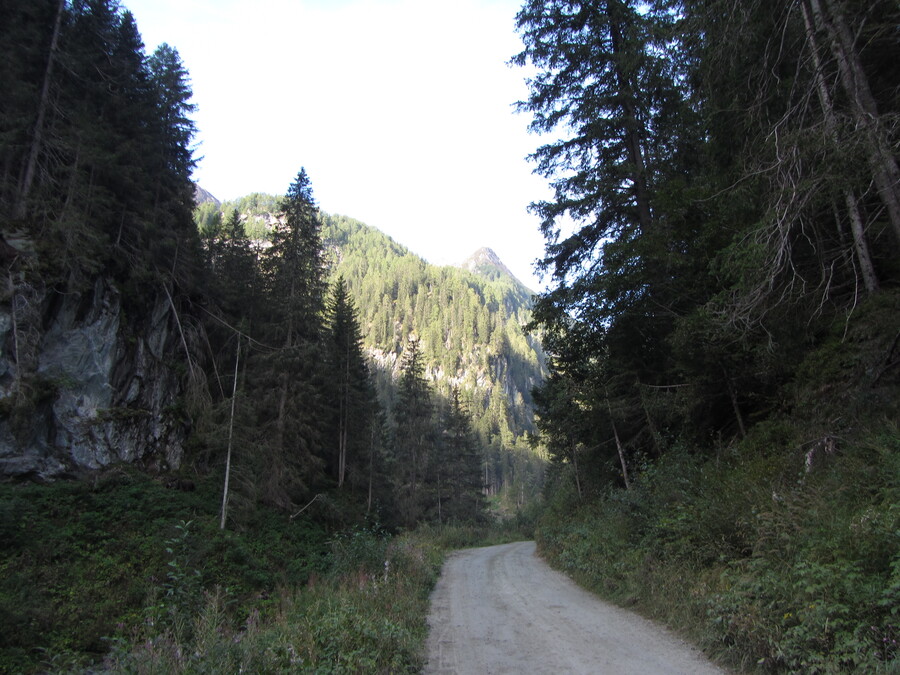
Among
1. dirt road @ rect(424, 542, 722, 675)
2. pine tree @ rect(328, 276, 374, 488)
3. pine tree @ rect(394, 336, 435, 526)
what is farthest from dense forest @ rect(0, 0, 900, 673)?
pine tree @ rect(394, 336, 435, 526)

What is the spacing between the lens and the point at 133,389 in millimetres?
16906

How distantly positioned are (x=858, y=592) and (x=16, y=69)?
23.3 metres

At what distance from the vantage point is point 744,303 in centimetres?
600

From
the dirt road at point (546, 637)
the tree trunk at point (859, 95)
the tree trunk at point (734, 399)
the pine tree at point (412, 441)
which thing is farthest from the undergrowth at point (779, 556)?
the pine tree at point (412, 441)

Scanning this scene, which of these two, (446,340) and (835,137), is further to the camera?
(446,340)

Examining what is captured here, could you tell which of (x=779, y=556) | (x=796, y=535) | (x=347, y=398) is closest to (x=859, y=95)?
(x=796, y=535)

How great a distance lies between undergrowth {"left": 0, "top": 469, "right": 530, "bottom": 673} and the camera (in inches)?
189

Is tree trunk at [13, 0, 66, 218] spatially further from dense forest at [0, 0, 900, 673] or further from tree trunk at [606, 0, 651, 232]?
tree trunk at [606, 0, 651, 232]

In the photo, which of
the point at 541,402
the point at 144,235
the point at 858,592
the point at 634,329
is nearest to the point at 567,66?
the point at 634,329

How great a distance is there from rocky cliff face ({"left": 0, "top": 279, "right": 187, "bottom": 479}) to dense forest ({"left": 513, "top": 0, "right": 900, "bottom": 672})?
1529 cm

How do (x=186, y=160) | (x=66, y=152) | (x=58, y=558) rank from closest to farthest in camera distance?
1. (x=58, y=558)
2. (x=66, y=152)
3. (x=186, y=160)

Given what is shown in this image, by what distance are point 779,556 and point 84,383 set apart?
1912 cm

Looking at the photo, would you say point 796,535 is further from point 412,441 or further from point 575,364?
point 412,441

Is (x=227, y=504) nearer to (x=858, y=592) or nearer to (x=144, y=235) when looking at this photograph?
(x=144, y=235)
